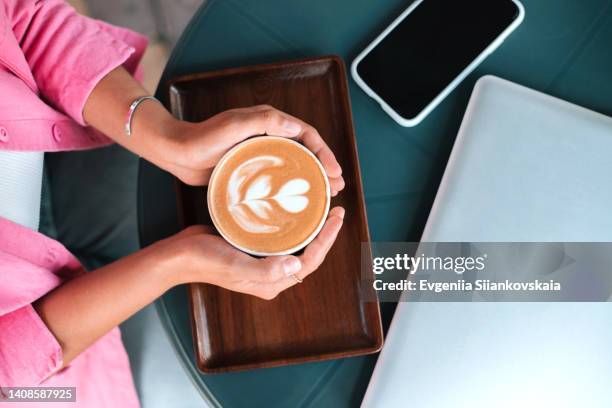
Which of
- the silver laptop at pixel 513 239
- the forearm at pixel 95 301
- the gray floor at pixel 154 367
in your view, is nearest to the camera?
the silver laptop at pixel 513 239

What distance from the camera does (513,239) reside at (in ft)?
1.92

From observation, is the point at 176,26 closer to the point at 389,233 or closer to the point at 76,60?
the point at 76,60

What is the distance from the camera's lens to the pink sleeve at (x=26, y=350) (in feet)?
2.04

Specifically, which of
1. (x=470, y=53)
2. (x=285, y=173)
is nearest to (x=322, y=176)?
(x=285, y=173)

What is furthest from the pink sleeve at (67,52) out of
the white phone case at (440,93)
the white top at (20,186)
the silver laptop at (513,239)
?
the silver laptop at (513,239)

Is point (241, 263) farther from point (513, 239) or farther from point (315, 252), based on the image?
point (513, 239)

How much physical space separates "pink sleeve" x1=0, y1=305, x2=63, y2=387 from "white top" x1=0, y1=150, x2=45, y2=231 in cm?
17

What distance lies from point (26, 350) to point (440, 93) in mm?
624

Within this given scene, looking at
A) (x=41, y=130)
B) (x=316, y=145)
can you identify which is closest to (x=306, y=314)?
(x=316, y=145)

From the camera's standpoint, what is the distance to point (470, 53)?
67cm

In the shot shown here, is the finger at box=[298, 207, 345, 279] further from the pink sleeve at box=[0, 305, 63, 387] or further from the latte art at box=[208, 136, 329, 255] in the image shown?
the pink sleeve at box=[0, 305, 63, 387]

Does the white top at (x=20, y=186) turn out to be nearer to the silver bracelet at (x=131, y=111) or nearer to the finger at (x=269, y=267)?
the silver bracelet at (x=131, y=111)

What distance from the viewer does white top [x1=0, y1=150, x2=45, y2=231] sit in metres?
0.73

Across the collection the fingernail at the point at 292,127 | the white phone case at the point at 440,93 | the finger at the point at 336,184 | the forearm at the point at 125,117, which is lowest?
the finger at the point at 336,184
